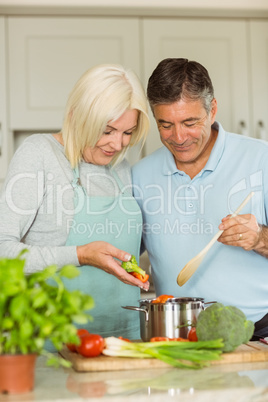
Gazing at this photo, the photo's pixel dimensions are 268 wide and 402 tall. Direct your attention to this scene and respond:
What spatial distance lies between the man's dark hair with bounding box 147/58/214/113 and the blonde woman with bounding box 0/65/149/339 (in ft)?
0.19

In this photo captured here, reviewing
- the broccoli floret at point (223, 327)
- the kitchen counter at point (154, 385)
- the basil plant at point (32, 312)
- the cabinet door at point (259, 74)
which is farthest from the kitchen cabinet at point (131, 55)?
the basil plant at point (32, 312)

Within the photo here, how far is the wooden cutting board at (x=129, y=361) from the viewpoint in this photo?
1296mm

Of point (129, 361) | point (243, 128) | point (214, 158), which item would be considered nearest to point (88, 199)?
point (214, 158)

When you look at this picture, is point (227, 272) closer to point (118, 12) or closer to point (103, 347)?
point (103, 347)

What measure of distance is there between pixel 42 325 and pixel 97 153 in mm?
945

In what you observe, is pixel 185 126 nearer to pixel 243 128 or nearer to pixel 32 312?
pixel 32 312

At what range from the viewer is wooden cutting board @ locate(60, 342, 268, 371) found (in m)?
1.30

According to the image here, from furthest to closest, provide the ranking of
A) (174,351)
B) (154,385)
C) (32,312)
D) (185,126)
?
1. (185,126)
2. (174,351)
3. (154,385)
4. (32,312)

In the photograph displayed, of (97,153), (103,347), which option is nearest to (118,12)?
(97,153)

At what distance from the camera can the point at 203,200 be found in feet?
6.28

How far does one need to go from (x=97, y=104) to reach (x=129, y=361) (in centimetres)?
79

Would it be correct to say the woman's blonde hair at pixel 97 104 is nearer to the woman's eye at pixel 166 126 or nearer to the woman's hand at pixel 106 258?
the woman's eye at pixel 166 126

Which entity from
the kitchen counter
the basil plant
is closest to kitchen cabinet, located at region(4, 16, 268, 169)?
the kitchen counter

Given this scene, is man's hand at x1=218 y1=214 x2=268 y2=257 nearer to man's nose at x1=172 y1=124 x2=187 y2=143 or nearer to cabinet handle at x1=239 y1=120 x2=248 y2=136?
man's nose at x1=172 y1=124 x2=187 y2=143
